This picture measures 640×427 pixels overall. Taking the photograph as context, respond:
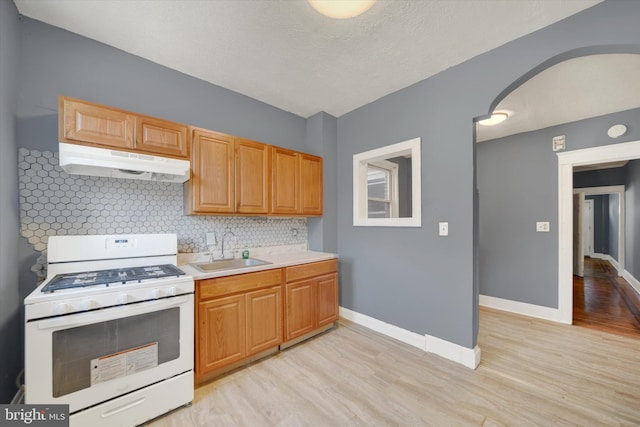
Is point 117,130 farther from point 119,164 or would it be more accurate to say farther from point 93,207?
point 93,207

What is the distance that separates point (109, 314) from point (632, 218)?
7.90 m

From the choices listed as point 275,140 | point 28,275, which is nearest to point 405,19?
point 275,140

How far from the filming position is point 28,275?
1722 mm

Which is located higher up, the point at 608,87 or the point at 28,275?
the point at 608,87

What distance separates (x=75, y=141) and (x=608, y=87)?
4713mm

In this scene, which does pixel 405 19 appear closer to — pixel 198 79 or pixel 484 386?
pixel 198 79

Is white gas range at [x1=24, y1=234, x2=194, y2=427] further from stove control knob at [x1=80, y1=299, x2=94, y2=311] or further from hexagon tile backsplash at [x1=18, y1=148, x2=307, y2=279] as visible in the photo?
hexagon tile backsplash at [x1=18, y1=148, x2=307, y2=279]

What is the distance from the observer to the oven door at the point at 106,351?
1289 millimetres

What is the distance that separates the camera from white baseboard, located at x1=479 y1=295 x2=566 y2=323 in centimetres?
324

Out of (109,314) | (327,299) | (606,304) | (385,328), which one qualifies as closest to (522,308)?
(606,304)

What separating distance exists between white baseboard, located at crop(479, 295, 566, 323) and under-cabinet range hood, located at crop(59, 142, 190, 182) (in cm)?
452

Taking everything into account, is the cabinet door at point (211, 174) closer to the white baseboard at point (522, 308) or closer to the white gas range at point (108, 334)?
the white gas range at point (108, 334)

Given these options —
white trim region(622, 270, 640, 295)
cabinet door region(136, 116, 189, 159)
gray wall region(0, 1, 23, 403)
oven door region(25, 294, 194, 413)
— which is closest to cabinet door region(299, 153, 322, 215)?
cabinet door region(136, 116, 189, 159)

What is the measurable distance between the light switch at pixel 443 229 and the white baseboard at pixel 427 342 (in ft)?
3.39
